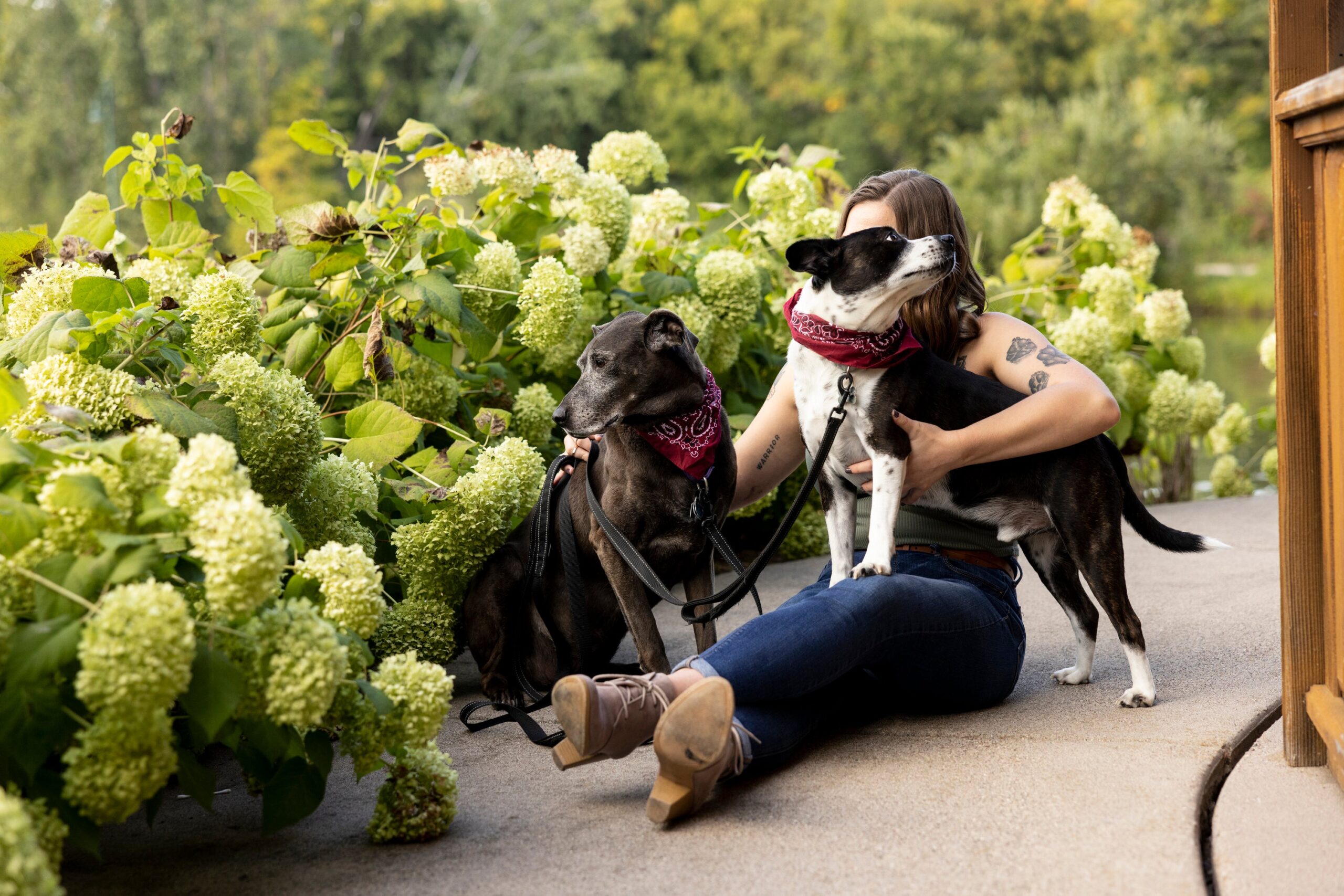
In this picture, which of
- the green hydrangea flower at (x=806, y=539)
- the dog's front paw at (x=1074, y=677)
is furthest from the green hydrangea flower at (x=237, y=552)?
the green hydrangea flower at (x=806, y=539)

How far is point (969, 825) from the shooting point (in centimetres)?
205

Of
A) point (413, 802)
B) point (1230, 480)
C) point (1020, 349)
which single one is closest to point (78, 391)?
point (413, 802)

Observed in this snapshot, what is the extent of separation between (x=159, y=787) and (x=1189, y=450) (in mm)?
5728

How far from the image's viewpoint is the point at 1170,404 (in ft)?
18.5

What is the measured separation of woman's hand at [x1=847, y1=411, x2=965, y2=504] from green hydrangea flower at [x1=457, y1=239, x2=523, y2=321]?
149 cm

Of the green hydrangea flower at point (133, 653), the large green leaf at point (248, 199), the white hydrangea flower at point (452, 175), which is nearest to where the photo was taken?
the green hydrangea flower at point (133, 653)

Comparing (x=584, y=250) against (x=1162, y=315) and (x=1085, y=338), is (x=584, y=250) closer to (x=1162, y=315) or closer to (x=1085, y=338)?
(x=1085, y=338)

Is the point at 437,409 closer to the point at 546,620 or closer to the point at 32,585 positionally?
the point at 546,620

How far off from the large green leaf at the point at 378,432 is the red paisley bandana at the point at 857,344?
44.5 inches

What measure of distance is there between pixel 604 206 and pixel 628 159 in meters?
0.53

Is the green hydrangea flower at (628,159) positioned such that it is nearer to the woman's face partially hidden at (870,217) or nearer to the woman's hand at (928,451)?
the woman's face partially hidden at (870,217)

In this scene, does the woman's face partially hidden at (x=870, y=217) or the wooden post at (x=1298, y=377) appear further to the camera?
the woman's face partially hidden at (x=870, y=217)

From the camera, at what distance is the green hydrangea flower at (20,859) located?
132 cm

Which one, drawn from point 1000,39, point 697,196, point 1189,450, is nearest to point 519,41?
point 697,196
